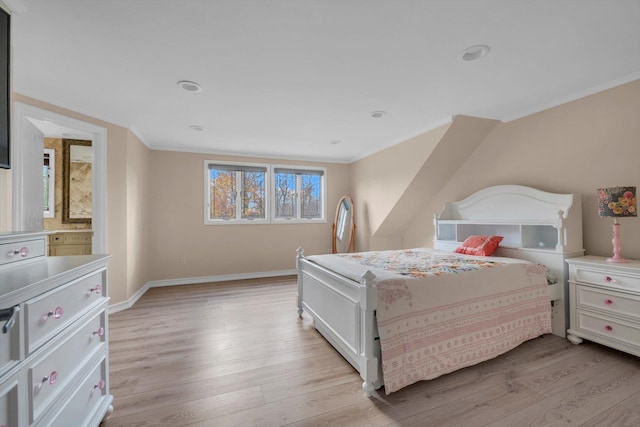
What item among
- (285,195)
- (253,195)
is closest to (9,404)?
(253,195)

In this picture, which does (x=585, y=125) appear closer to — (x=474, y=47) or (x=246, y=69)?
(x=474, y=47)

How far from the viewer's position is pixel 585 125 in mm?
2648

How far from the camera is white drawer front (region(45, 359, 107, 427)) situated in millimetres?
1187

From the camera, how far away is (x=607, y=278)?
2.19m

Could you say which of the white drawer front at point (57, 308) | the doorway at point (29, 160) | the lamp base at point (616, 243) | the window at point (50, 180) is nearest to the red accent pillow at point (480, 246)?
the lamp base at point (616, 243)

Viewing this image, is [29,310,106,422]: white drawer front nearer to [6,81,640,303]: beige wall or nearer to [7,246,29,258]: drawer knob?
[7,246,29,258]: drawer knob

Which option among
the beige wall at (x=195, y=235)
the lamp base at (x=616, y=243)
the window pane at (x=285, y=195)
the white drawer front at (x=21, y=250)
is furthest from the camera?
the window pane at (x=285, y=195)

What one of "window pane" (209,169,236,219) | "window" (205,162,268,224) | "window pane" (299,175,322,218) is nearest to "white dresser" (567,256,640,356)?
"window pane" (299,175,322,218)

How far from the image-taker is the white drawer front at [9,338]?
2.81ft

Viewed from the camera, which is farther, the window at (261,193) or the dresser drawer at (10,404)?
the window at (261,193)

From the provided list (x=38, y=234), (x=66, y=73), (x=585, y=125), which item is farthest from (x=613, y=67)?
(x=66, y=73)

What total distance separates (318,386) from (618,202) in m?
2.75

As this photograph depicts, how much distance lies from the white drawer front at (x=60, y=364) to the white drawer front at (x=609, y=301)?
3.59 meters

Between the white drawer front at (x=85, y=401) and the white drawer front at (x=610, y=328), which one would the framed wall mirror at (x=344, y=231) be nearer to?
the white drawer front at (x=610, y=328)
